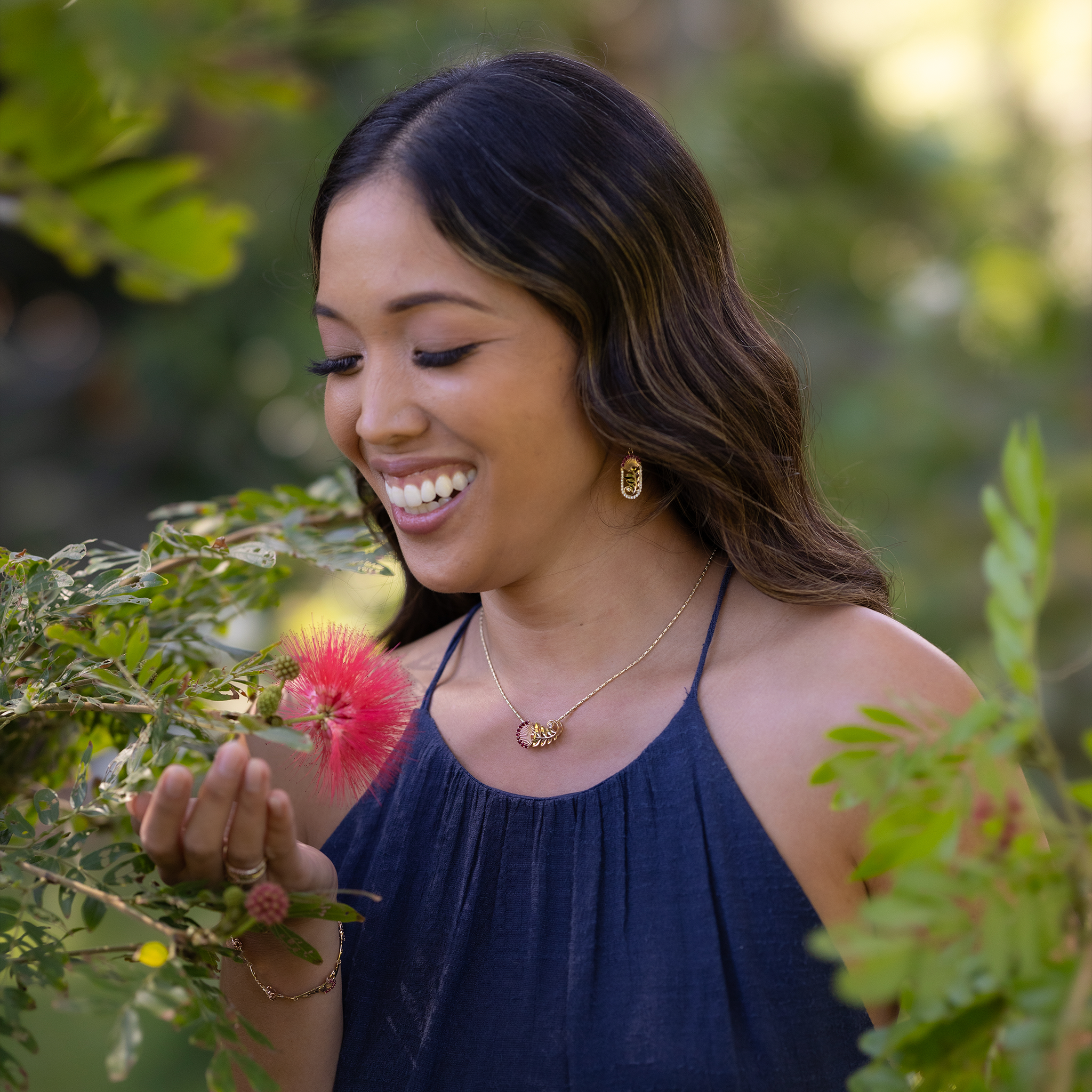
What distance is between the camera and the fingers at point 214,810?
83 cm

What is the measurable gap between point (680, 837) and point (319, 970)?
39 centimetres

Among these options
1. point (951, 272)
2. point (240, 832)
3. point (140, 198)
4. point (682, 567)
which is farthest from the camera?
point (951, 272)

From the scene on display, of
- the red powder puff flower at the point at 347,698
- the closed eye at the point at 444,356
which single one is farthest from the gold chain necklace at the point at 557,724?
the closed eye at the point at 444,356

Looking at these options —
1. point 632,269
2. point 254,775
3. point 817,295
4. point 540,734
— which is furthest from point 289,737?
point 817,295

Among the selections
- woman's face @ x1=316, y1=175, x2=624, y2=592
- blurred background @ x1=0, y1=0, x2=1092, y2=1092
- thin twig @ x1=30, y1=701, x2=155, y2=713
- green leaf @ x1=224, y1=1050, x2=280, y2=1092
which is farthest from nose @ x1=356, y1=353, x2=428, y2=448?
blurred background @ x1=0, y1=0, x2=1092, y2=1092

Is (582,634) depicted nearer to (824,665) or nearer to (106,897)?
(824,665)

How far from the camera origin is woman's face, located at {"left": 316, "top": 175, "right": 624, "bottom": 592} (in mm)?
1127

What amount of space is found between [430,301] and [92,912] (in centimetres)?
63

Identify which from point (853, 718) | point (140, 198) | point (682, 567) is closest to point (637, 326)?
point (682, 567)

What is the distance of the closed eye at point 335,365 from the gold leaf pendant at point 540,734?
47 cm

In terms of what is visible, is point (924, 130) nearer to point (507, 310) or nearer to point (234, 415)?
point (234, 415)

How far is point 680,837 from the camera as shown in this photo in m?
1.18

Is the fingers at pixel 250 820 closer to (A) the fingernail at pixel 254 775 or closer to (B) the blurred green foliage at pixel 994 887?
(A) the fingernail at pixel 254 775

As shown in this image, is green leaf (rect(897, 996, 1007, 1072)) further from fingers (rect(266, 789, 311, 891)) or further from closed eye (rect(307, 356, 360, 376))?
closed eye (rect(307, 356, 360, 376))
